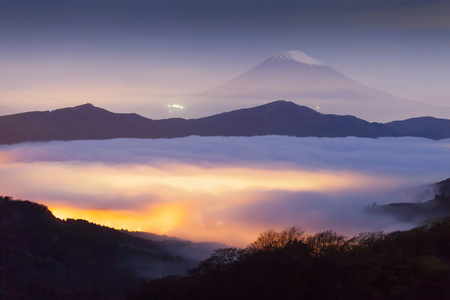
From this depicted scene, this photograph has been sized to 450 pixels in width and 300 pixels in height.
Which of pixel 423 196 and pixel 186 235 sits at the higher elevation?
pixel 423 196

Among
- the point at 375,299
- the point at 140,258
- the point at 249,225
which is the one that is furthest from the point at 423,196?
the point at 375,299

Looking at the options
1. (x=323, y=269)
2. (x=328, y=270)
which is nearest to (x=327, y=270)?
(x=328, y=270)

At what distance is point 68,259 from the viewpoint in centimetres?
9062

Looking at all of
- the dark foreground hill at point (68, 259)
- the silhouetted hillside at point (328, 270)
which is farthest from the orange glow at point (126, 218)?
the silhouetted hillside at point (328, 270)

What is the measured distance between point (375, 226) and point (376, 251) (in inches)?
4695

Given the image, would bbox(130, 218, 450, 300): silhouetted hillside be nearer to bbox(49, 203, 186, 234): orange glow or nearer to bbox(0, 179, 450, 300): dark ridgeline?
bbox(0, 179, 450, 300): dark ridgeline

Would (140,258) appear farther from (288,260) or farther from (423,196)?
(423,196)

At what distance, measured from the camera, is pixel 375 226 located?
141 meters

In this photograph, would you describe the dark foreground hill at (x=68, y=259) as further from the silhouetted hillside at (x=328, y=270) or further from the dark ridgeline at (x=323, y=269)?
the silhouetted hillside at (x=328, y=270)

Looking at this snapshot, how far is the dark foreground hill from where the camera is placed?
7500 centimetres

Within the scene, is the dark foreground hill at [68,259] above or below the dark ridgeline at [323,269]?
below

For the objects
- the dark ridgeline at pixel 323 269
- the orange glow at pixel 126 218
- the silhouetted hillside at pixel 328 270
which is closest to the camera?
the silhouetted hillside at pixel 328 270

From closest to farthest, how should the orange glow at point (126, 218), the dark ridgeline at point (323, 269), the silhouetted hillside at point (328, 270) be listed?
the silhouetted hillside at point (328, 270)
the dark ridgeline at point (323, 269)
the orange glow at point (126, 218)

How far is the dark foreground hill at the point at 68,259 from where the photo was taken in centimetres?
7500
